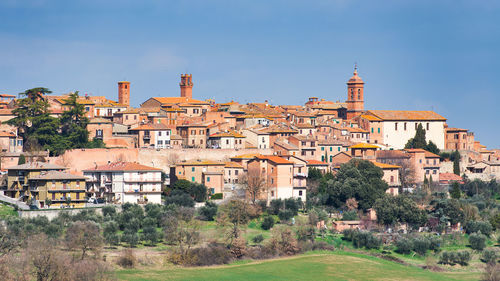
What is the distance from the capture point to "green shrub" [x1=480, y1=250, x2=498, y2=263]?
56266mm

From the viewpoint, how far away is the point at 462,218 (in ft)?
213

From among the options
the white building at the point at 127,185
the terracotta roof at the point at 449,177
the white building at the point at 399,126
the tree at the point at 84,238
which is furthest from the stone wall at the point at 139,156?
the tree at the point at 84,238

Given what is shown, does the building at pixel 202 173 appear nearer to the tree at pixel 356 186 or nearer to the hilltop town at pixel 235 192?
the hilltop town at pixel 235 192

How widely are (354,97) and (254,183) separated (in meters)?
30.3

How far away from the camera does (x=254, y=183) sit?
2598 inches

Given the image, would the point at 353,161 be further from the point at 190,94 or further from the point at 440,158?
the point at 190,94

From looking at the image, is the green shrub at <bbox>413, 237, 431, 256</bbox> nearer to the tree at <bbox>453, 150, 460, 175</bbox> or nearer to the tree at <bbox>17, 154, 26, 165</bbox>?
the tree at <bbox>453, 150, 460, 175</bbox>

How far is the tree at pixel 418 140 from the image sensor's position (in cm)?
8454

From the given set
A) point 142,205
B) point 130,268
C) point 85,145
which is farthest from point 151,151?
point 130,268

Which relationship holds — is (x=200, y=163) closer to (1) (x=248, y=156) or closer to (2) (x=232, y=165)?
(2) (x=232, y=165)

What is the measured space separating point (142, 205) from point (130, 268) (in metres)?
12.4

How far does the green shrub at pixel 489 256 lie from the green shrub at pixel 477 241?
2136mm

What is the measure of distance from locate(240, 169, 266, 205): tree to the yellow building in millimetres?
10549

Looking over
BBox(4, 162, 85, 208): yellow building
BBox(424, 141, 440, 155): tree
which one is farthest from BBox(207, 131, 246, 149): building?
BBox(424, 141, 440, 155): tree
